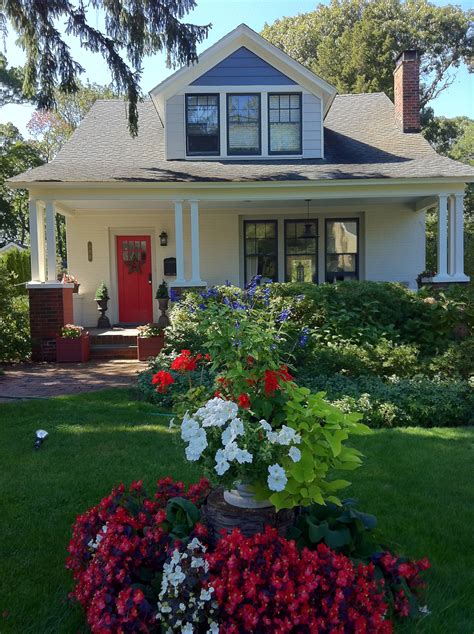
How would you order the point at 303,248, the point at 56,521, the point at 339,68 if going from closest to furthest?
the point at 56,521, the point at 303,248, the point at 339,68

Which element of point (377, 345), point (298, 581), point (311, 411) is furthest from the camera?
point (377, 345)

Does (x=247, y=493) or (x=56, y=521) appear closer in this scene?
(x=247, y=493)

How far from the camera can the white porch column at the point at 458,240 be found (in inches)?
424

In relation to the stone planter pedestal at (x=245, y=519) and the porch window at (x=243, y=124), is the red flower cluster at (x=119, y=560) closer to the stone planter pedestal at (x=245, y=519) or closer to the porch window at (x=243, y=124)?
the stone planter pedestal at (x=245, y=519)

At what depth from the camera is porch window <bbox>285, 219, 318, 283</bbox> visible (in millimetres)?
12766

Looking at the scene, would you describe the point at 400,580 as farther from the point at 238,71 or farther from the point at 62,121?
the point at 62,121

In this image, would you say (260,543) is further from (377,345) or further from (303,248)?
(303,248)

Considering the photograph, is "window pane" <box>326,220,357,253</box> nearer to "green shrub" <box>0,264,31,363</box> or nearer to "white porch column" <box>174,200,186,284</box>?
"white porch column" <box>174,200,186,284</box>

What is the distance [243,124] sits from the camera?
39.1 feet

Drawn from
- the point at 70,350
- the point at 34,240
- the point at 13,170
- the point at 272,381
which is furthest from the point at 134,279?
the point at 13,170

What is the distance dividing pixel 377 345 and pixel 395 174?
A: 13.4 feet

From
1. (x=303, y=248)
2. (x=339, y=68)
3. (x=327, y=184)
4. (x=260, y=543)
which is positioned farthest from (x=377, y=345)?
(x=339, y=68)

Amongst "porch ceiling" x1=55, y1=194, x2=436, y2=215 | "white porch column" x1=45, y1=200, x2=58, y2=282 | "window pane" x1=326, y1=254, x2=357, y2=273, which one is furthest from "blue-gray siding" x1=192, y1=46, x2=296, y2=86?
"white porch column" x1=45, y1=200, x2=58, y2=282

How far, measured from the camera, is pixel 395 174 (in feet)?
34.6
